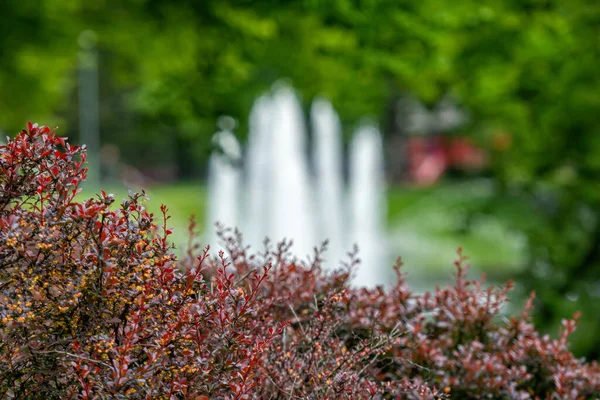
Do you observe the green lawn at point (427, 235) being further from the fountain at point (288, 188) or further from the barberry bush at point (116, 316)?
the barberry bush at point (116, 316)

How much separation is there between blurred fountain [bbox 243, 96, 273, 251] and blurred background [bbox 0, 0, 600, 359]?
3.71 meters

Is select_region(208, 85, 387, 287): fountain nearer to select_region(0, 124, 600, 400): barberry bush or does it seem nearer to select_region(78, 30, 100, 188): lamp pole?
select_region(0, 124, 600, 400): barberry bush

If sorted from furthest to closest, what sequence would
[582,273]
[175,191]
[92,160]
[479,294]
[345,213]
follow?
[92,160] → [175,191] → [345,213] → [582,273] → [479,294]

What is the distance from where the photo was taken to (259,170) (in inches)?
669

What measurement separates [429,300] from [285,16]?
513 centimetres

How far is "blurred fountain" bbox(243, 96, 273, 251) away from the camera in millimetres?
16672

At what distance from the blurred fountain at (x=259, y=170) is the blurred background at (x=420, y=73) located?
371 centimetres

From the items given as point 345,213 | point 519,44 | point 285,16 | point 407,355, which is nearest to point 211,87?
point 285,16

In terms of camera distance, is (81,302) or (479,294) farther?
(479,294)

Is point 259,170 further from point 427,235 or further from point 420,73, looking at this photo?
point 427,235

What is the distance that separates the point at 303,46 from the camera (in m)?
9.22

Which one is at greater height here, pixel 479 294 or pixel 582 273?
pixel 582 273

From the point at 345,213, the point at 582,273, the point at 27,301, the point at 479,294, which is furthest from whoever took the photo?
the point at 345,213

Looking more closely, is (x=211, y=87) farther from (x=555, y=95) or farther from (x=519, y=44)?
(x=555, y=95)
